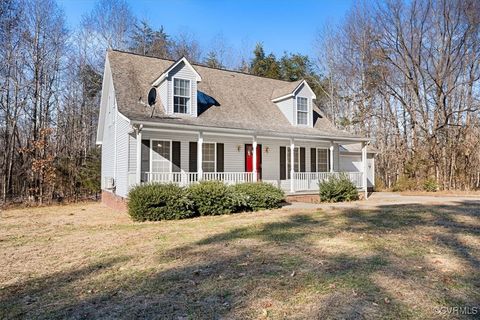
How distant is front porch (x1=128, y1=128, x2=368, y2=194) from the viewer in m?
13.0

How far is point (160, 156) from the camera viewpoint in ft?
44.9

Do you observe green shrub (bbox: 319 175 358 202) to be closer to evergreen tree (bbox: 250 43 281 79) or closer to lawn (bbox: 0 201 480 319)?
lawn (bbox: 0 201 480 319)

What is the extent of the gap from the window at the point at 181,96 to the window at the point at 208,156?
1.82 m

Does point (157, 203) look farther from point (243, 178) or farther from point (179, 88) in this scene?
point (179, 88)

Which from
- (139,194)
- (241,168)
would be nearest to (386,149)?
(241,168)

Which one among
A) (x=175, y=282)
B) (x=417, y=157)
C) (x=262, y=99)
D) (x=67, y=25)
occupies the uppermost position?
(x=67, y=25)

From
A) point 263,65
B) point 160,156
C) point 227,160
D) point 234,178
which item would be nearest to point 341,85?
point 263,65

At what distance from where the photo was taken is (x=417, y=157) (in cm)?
2256

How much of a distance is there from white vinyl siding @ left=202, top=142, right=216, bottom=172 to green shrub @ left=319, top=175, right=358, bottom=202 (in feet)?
16.6

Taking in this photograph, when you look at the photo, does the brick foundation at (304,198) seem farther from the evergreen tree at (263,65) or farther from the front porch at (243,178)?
the evergreen tree at (263,65)

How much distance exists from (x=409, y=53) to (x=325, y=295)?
23.6m

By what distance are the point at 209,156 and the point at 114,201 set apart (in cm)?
471

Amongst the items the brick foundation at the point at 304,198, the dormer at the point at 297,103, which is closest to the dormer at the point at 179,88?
the dormer at the point at 297,103

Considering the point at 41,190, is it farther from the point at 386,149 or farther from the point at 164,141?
the point at 386,149
